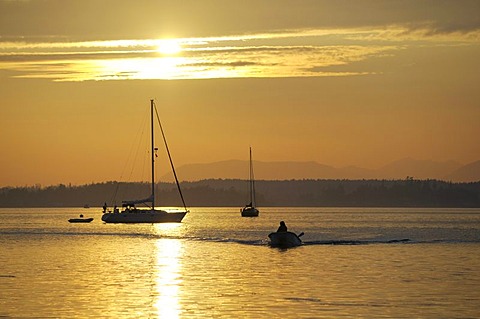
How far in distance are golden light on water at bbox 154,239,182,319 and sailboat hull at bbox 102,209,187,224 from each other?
46.8 metres

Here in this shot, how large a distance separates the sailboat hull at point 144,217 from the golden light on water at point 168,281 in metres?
46.8

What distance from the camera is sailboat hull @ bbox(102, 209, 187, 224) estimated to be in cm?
13025

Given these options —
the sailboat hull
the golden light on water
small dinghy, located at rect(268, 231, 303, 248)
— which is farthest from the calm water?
the sailboat hull

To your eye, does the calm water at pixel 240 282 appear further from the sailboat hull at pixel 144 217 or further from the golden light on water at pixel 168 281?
the sailboat hull at pixel 144 217

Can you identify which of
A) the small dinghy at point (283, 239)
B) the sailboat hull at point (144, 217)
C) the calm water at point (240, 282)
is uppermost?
the sailboat hull at point (144, 217)

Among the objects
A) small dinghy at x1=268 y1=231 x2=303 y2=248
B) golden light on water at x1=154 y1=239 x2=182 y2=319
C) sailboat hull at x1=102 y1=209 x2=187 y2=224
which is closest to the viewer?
golden light on water at x1=154 y1=239 x2=182 y2=319

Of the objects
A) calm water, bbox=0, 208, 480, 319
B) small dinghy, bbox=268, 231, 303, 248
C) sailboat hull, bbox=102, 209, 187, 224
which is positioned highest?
sailboat hull, bbox=102, 209, 187, 224

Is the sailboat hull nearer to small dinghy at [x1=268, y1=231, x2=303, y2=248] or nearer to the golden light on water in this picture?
the golden light on water

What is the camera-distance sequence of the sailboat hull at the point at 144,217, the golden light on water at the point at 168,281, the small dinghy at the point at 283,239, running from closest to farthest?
the golden light on water at the point at 168,281 < the small dinghy at the point at 283,239 < the sailboat hull at the point at 144,217

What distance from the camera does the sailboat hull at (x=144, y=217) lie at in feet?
427

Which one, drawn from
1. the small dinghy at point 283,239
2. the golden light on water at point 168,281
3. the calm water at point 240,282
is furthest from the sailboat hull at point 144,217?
the small dinghy at point 283,239

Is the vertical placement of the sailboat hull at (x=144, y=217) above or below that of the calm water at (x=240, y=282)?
above

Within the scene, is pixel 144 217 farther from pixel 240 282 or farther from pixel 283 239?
pixel 240 282

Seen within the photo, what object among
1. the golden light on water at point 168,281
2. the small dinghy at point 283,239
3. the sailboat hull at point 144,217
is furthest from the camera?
the sailboat hull at point 144,217
